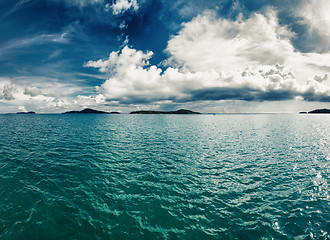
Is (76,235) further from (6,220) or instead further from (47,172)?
(47,172)

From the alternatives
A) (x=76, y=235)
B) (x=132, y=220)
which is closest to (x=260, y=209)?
(x=132, y=220)

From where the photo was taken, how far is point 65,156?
111 ft

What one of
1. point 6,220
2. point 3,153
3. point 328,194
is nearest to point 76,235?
point 6,220

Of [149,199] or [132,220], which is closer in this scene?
[132,220]

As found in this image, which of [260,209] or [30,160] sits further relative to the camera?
[30,160]

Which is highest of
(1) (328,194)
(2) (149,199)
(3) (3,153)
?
(3) (3,153)

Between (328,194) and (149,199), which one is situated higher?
(149,199)

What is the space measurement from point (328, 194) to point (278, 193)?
255 inches

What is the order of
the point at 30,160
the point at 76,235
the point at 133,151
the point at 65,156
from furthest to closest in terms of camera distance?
the point at 133,151 < the point at 65,156 < the point at 30,160 < the point at 76,235

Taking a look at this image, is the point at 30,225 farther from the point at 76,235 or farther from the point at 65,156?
the point at 65,156

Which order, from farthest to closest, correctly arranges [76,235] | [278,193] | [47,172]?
[47,172] < [278,193] < [76,235]

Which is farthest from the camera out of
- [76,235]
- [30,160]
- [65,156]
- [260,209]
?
[65,156]

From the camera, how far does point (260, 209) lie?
16203 mm

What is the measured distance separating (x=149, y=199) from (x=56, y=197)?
36.2ft
